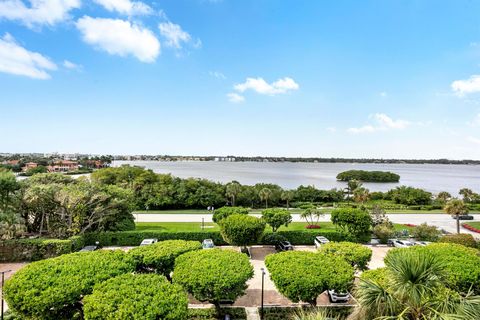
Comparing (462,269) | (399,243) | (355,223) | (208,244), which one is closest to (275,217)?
(208,244)

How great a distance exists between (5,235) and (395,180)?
120381 millimetres

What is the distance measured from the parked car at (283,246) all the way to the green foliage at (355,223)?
5.51 m

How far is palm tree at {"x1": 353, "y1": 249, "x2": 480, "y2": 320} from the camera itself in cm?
682

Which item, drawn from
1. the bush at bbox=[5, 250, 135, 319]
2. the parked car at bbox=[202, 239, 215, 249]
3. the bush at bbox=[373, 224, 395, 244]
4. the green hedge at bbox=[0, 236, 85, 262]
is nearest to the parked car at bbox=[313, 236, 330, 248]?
the bush at bbox=[373, 224, 395, 244]

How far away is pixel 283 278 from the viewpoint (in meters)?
12.8

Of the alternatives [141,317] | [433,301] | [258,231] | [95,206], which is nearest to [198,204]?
[95,206]

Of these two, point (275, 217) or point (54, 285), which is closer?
point (54, 285)

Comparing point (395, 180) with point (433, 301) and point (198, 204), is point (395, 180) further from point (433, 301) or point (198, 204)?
point (433, 301)

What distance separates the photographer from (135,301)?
9.28 metres

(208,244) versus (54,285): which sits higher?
(54,285)

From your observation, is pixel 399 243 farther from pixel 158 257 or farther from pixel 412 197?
pixel 412 197

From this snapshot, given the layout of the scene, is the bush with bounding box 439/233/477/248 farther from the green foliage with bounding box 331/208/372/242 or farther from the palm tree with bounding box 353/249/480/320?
the palm tree with bounding box 353/249/480/320

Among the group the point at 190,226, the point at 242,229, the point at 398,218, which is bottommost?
the point at 398,218

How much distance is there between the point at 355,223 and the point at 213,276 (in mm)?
18664
